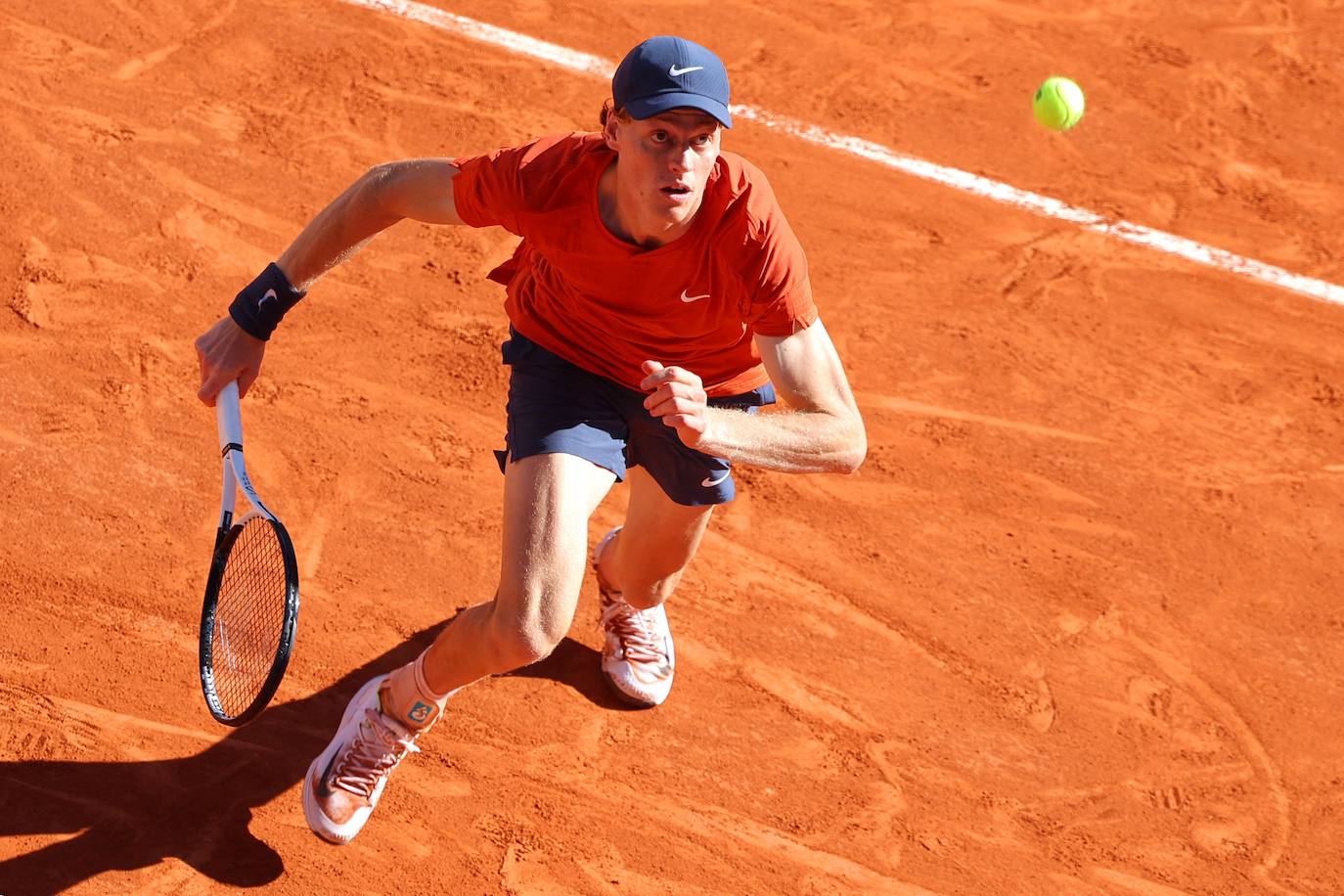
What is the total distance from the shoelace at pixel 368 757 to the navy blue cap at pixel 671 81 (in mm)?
1966

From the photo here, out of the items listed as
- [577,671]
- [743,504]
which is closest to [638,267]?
[577,671]

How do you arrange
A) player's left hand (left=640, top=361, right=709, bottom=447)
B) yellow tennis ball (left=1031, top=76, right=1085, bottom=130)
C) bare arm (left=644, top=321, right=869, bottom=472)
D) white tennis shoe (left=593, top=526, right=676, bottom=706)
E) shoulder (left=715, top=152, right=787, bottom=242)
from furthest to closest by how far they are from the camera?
yellow tennis ball (left=1031, top=76, right=1085, bottom=130)
white tennis shoe (left=593, top=526, right=676, bottom=706)
shoulder (left=715, top=152, right=787, bottom=242)
bare arm (left=644, top=321, right=869, bottom=472)
player's left hand (left=640, top=361, right=709, bottom=447)

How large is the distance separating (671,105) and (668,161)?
0.50 ft

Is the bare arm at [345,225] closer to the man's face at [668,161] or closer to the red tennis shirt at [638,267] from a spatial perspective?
the red tennis shirt at [638,267]

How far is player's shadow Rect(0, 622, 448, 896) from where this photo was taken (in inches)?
163

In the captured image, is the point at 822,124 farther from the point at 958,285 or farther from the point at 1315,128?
the point at 1315,128

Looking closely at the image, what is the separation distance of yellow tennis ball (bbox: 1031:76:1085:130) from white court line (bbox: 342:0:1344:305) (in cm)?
64

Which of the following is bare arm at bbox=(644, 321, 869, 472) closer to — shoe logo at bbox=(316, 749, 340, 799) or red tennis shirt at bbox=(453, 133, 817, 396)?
red tennis shirt at bbox=(453, 133, 817, 396)

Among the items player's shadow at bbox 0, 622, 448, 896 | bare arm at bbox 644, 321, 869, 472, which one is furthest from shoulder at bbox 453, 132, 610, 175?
player's shadow at bbox 0, 622, 448, 896

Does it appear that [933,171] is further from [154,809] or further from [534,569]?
[154,809]

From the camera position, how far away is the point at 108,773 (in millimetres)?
4371

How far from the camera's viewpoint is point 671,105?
364 centimetres

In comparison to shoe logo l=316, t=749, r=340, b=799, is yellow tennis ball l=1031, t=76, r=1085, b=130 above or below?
above

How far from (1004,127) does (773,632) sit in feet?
13.3
